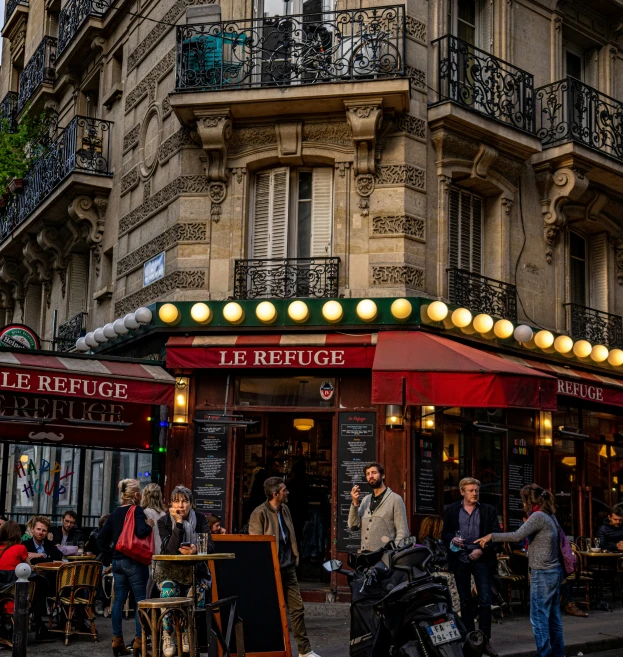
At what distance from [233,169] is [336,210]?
1633mm

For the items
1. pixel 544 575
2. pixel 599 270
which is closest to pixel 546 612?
pixel 544 575

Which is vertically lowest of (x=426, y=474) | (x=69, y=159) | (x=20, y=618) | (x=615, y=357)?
(x=20, y=618)

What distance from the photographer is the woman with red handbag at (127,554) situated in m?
9.27

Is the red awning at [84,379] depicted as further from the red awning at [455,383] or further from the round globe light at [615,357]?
the round globe light at [615,357]

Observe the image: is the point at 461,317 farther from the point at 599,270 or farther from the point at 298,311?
the point at 599,270

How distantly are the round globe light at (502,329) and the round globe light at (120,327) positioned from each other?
5.33 metres

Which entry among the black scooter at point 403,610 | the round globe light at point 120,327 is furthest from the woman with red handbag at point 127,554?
the round globe light at point 120,327

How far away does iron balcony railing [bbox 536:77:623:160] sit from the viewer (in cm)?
1555

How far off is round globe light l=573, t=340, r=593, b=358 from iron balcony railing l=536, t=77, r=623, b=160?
116 inches

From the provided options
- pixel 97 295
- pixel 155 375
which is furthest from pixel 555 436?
pixel 97 295

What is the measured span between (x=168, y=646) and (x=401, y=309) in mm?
6273

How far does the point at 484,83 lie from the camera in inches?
577

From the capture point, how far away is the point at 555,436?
15.7m

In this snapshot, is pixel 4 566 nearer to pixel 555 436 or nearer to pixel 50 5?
pixel 555 436
